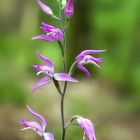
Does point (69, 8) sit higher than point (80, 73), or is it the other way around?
point (69, 8)

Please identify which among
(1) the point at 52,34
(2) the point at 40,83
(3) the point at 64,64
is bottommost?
(2) the point at 40,83

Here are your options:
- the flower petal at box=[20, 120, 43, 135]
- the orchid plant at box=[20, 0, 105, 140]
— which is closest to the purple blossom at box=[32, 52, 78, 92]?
the orchid plant at box=[20, 0, 105, 140]

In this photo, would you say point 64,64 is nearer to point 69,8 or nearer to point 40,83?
point 40,83

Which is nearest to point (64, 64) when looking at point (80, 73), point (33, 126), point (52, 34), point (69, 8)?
point (52, 34)

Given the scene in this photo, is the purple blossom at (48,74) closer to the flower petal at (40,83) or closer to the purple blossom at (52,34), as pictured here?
the flower petal at (40,83)

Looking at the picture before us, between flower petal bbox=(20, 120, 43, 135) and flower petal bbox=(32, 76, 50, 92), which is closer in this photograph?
flower petal bbox=(32, 76, 50, 92)

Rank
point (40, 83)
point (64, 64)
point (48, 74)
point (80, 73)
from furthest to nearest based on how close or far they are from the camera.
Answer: point (80, 73), point (48, 74), point (40, 83), point (64, 64)

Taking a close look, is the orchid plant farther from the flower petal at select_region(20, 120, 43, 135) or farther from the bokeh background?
the bokeh background

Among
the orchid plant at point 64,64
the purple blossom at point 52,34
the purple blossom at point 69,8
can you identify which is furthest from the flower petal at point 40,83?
the purple blossom at point 69,8

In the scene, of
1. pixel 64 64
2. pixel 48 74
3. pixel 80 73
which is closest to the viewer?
pixel 64 64
